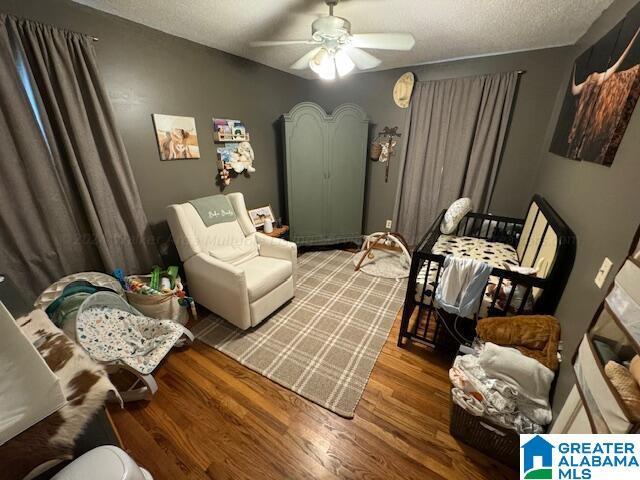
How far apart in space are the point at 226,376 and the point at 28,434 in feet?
3.62

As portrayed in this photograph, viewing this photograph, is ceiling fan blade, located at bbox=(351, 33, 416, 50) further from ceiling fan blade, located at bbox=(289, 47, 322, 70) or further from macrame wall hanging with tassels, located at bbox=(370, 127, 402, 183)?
macrame wall hanging with tassels, located at bbox=(370, 127, 402, 183)

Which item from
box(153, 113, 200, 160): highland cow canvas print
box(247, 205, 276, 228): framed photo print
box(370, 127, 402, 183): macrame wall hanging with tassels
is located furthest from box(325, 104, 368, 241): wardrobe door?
box(153, 113, 200, 160): highland cow canvas print

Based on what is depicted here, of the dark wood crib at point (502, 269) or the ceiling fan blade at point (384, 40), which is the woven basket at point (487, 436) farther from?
the ceiling fan blade at point (384, 40)

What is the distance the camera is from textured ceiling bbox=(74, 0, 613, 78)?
62.0 inches

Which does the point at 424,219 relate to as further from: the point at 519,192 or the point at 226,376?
the point at 226,376

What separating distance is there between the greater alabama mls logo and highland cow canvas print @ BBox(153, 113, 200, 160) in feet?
9.46

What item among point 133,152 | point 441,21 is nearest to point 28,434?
point 133,152

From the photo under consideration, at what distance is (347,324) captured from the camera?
→ 2.12 metres

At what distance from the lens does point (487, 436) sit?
1193 millimetres

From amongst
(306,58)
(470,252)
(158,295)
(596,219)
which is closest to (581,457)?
(596,219)

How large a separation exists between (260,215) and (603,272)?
2861 mm

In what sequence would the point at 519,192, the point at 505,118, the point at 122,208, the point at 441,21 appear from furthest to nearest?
the point at 519,192
the point at 505,118
the point at 122,208
the point at 441,21

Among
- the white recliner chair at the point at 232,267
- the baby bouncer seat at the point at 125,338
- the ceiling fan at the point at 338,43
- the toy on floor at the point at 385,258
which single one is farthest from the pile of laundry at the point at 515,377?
the ceiling fan at the point at 338,43

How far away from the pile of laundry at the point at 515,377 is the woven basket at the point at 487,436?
0.14ft
